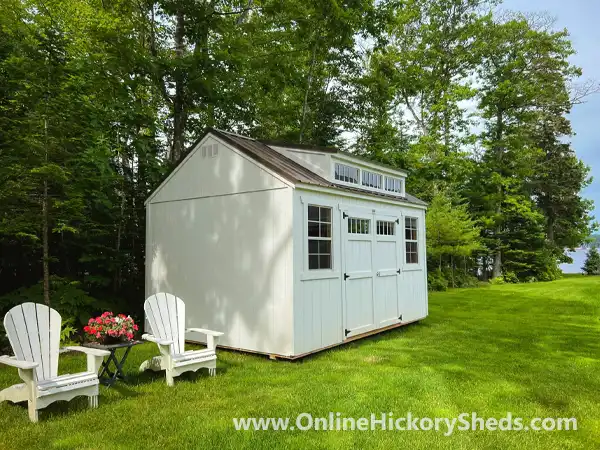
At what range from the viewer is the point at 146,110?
924 cm

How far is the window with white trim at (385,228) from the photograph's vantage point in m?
7.32

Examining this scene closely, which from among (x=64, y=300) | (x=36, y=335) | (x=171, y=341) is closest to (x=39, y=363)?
(x=36, y=335)

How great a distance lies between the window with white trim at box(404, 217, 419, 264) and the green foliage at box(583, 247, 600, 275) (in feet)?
72.7

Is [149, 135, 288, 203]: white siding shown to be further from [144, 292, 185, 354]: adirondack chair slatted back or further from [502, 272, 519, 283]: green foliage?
[502, 272, 519, 283]: green foliage

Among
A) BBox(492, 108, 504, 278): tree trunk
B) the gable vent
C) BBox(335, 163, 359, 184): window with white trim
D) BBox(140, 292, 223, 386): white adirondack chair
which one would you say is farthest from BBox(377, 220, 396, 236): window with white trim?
BBox(492, 108, 504, 278): tree trunk

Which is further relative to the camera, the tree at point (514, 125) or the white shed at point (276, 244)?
the tree at point (514, 125)

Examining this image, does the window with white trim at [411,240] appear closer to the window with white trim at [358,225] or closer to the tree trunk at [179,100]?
the window with white trim at [358,225]

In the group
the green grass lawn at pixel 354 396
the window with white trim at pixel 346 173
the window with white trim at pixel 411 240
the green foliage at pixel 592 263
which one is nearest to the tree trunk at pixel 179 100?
the window with white trim at pixel 346 173

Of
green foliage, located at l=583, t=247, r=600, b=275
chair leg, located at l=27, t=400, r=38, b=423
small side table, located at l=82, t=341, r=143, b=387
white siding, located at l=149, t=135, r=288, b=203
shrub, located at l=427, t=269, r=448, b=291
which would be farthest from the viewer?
green foliage, located at l=583, t=247, r=600, b=275

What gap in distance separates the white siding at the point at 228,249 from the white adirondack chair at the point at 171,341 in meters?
0.89

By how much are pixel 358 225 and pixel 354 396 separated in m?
3.14

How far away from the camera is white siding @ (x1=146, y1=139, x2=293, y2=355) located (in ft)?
18.2

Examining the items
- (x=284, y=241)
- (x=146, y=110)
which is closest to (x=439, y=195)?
(x=146, y=110)

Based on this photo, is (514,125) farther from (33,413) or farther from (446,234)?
(33,413)
